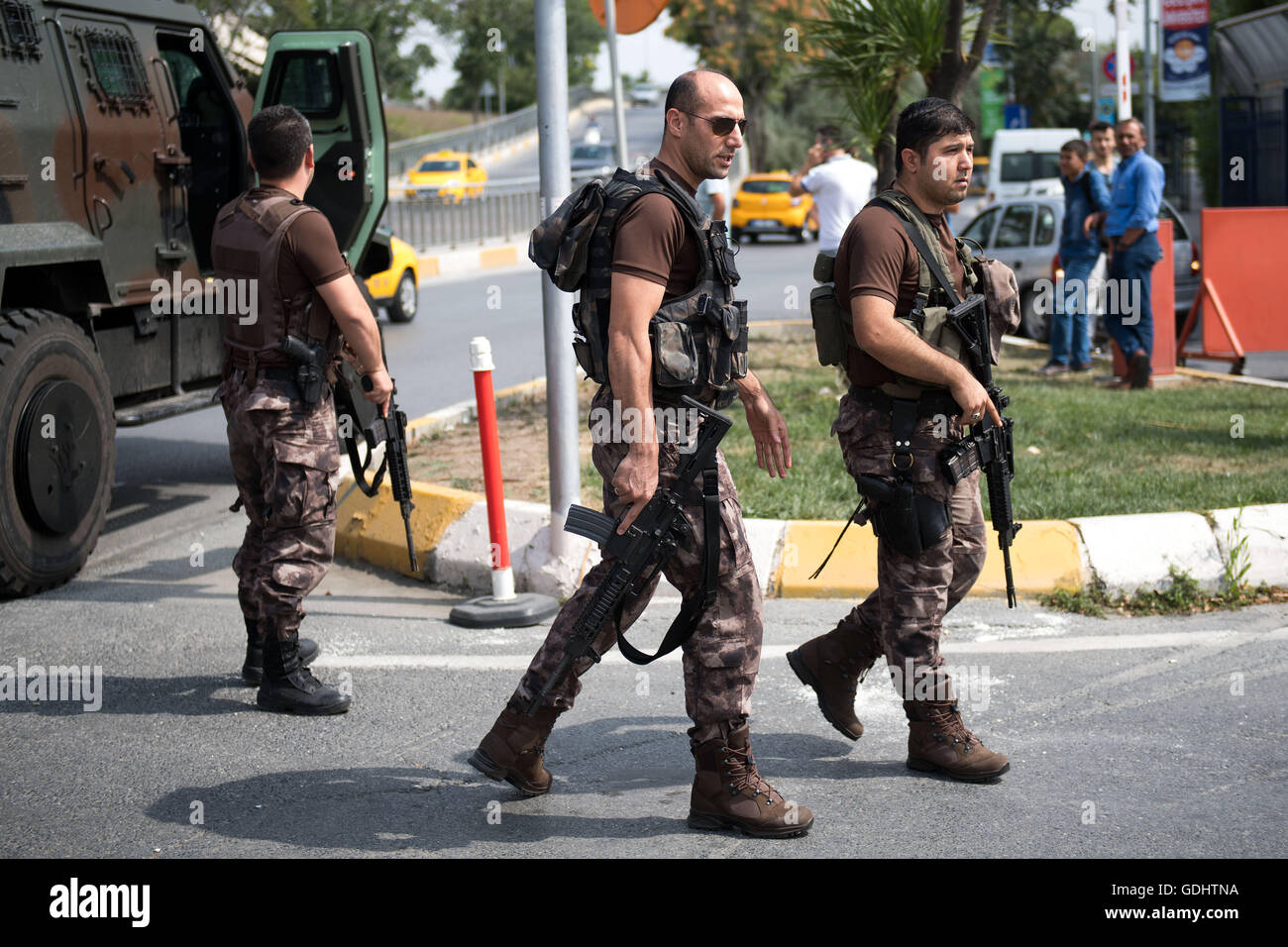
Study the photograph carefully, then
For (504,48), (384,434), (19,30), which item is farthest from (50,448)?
(504,48)

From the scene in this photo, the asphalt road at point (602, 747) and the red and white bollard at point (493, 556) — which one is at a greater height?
the red and white bollard at point (493, 556)

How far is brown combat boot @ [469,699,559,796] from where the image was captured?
3834 mm

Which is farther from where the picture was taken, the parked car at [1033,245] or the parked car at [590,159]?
the parked car at [590,159]

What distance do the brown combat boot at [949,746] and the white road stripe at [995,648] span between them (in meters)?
1.13

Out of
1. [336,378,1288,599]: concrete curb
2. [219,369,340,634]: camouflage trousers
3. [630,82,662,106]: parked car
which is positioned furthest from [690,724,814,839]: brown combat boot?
[630,82,662,106]: parked car

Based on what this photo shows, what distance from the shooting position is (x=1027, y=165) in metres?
26.2

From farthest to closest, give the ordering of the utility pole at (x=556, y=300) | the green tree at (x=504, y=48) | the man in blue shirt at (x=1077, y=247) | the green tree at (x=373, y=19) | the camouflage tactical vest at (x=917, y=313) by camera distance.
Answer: the green tree at (x=504, y=48) → the green tree at (x=373, y=19) → the man in blue shirt at (x=1077, y=247) → the utility pole at (x=556, y=300) → the camouflage tactical vest at (x=917, y=313)

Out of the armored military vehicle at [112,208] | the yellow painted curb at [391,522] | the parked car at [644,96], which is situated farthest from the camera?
the parked car at [644,96]

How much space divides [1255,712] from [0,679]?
13.9ft

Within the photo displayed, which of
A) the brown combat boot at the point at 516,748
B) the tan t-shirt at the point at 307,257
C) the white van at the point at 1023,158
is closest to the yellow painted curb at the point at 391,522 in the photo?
the tan t-shirt at the point at 307,257

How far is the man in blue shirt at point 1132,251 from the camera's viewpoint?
10039 mm

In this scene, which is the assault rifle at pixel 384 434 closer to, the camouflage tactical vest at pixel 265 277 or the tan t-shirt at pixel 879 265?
the camouflage tactical vest at pixel 265 277

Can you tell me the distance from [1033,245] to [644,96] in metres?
76.9

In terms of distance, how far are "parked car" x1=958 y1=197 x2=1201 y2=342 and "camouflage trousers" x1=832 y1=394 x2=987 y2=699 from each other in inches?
362
